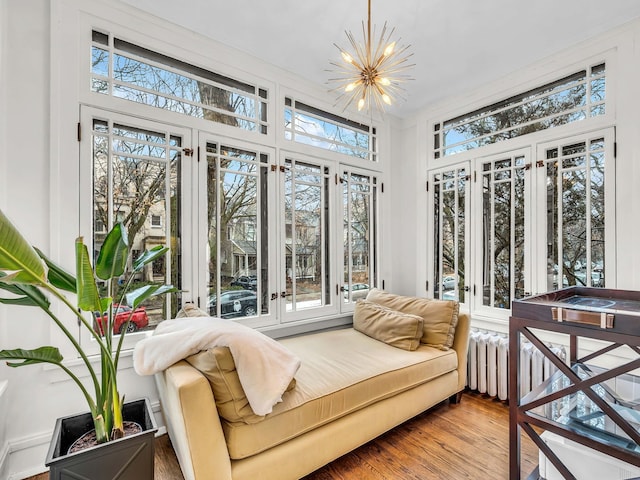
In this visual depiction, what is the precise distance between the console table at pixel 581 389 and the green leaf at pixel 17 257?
6.40 ft

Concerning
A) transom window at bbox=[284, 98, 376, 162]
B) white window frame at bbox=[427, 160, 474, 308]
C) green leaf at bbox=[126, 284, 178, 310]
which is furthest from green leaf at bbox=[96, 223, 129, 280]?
white window frame at bbox=[427, 160, 474, 308]

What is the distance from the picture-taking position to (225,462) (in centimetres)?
143

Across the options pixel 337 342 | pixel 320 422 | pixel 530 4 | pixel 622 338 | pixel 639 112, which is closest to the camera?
pixel 622 338

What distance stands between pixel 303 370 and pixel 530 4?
2.70 m

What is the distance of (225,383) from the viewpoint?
55.7 inches

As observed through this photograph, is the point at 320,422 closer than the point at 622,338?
No

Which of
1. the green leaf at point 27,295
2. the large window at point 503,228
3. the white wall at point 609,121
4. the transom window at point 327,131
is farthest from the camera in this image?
the transom window at point 327,131

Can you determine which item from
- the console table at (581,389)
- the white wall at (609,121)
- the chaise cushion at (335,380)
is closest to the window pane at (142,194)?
the chaise cushion at (335,380)

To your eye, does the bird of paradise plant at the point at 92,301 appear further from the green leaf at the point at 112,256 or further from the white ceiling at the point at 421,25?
the white ceiling at the point at 421,25

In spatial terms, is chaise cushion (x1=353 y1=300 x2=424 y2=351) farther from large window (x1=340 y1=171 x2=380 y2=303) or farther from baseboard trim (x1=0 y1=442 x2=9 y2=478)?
baseboard trim (x1=0 y1=442 x2=9 y2=478)

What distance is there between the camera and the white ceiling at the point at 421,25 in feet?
6.73

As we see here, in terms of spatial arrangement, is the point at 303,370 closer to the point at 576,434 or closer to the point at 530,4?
the point at 576,434

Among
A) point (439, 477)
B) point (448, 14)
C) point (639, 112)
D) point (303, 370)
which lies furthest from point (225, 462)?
point (639, 112)

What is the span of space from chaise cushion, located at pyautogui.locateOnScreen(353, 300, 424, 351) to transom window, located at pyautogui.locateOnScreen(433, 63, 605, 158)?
5.80 feet
